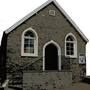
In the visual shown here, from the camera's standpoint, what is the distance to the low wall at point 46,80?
17781 mm

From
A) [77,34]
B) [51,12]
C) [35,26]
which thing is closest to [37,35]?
[35,26]

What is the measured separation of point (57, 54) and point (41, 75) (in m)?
5.53

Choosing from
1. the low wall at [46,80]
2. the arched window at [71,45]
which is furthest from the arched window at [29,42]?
the low wall at [46,80]

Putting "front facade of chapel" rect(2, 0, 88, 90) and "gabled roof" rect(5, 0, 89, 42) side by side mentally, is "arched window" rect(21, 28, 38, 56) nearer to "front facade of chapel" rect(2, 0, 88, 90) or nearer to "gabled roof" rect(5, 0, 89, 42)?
"front facade of chapel" rect(2, 0, 88, 90)

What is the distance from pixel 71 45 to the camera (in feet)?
79.6

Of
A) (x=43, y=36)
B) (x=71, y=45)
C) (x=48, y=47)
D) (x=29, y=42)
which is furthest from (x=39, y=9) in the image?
(x=71, y=45)

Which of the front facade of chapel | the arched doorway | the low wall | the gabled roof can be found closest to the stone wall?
the front facade of chapel

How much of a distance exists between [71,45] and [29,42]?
4.42 m

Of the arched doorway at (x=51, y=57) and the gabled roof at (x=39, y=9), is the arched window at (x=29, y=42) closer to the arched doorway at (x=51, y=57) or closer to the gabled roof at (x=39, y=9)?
the gabled roof at (x=39, y=9)

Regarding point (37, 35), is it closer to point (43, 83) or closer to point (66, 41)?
point (66, 41)

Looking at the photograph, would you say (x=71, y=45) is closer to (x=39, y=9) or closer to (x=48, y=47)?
(x=48, y=47)

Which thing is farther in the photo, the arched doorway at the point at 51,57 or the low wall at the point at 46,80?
the arched doorway at the point at 51,57

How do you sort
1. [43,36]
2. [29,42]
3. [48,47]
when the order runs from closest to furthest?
[29,42] < [43,36] < [48,47]

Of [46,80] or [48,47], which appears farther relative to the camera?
[48,47]
